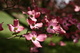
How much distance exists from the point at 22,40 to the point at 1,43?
0.74 metres

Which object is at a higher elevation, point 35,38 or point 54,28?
point 54,28

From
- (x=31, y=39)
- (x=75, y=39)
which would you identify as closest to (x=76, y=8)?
(x=75, y=39)

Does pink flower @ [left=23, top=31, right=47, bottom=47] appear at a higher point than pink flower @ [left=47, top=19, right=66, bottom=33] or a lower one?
lower

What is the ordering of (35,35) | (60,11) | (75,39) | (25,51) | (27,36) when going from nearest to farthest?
1. (27,36)
2. (35,35)
3. (75,39)
4. (60,11)
5. (25,51)

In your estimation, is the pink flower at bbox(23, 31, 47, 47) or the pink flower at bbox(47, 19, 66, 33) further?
the pink flower at bbox(47, 19, 66, 33)

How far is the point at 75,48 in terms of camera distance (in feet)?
20.1

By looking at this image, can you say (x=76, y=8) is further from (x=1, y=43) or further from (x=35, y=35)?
(x=1, y=43)

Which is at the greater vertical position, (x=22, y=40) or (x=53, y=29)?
(x=22, y=40)

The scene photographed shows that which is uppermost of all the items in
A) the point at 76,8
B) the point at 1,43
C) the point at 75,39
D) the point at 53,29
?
the point at 1,43

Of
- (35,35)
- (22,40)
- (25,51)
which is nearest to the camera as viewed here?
(35,35)

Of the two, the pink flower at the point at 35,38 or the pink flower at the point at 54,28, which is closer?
the pink flower at the point at 35,38

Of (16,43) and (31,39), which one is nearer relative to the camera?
(31,39)

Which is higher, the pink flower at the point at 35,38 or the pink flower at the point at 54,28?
the pink flower at the point at 54,28

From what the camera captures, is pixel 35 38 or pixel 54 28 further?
pixel 54 28
